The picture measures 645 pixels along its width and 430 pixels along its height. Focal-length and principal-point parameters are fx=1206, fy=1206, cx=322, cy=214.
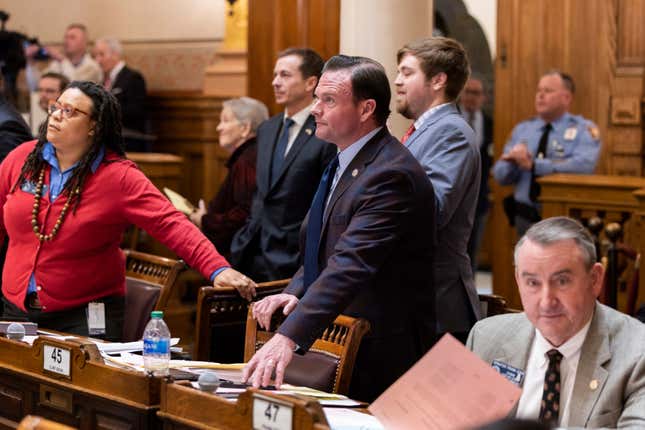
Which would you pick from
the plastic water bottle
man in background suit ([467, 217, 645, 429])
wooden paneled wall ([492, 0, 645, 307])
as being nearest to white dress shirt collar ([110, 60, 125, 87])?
wooden paneled wall ([492, 0, 645, 307])

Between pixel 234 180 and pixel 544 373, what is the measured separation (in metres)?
3.09

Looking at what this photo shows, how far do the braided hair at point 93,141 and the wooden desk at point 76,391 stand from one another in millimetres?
800

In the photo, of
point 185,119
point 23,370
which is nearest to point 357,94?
point 23,370

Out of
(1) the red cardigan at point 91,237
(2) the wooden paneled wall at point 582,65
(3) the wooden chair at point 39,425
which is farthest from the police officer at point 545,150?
(3) the wooden chair at point 39,425

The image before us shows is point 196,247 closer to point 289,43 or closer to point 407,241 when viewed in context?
point 407,241

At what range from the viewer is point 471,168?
13.9 ft

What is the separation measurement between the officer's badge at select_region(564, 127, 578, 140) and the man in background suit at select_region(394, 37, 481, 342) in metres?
3.47

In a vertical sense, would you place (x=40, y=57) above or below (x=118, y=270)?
above

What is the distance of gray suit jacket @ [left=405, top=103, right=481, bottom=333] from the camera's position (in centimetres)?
→ 408

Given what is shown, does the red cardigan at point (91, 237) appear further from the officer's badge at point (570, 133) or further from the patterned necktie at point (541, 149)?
the officer's badge at point (570, 133)

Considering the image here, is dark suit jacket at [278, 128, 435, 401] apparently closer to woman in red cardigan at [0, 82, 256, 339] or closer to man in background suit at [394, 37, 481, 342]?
man in background suit at [394, 37, 481, 342]

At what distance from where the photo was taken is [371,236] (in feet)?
11.4

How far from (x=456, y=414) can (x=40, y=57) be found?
872cm

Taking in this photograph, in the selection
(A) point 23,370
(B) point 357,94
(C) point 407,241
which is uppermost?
(B) point 357,94
